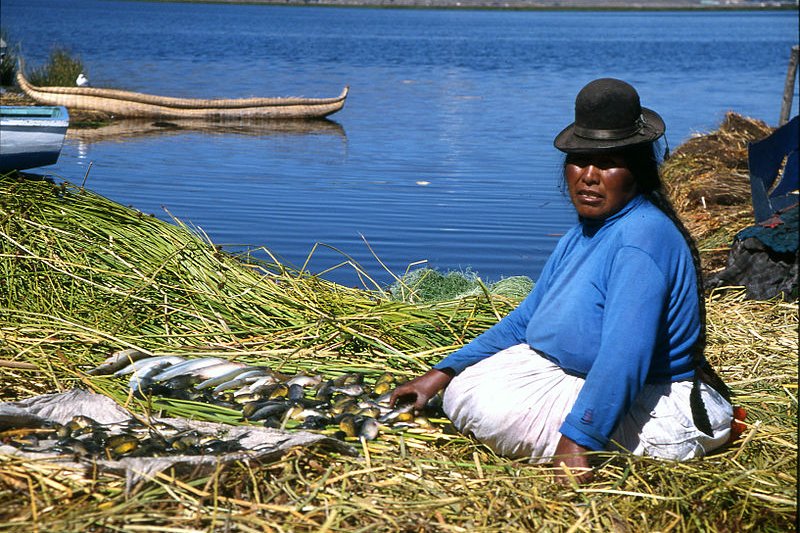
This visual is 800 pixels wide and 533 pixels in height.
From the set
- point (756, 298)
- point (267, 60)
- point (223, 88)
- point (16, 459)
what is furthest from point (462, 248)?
point (267, 60)

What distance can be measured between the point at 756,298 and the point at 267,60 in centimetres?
3172

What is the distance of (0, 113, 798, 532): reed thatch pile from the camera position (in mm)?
2727

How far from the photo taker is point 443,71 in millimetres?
31938

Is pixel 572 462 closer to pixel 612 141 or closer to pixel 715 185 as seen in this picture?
pixel 612 141

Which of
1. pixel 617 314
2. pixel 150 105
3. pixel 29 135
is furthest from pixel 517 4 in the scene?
pixel 617 314

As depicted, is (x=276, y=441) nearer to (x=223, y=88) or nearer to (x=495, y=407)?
(x=495, y=407)

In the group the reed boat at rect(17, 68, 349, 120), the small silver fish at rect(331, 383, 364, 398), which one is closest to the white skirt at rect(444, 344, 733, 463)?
the small silver fish at rect(331, 383, 364, 398)

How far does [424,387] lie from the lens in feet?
11.3

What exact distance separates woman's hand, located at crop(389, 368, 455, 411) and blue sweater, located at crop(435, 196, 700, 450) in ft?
1.21

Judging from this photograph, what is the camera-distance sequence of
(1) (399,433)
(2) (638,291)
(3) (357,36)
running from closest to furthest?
(2) (638,291)
(1) (399,433)
(3) (357,36)

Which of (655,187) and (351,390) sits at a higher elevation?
(655,187)

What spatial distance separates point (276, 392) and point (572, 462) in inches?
46.9

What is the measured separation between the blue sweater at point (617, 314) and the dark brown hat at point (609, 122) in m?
0.20

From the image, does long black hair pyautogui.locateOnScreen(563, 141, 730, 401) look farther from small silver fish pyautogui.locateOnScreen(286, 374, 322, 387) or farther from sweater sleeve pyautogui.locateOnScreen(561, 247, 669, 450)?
small silver fish pyautogui.locateOnScreen(286, 374, 322, 387)
